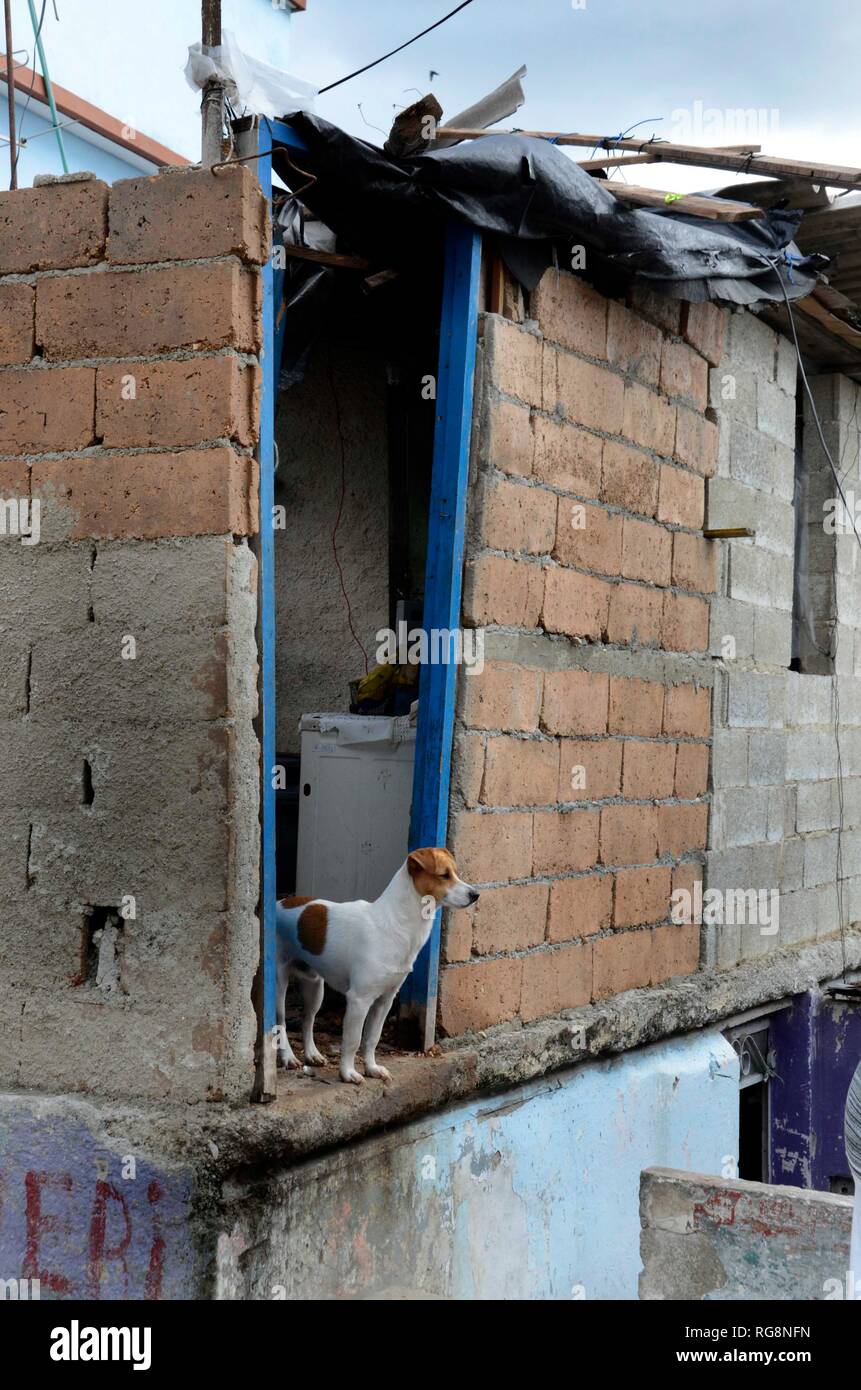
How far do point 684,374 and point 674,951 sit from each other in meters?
2.52

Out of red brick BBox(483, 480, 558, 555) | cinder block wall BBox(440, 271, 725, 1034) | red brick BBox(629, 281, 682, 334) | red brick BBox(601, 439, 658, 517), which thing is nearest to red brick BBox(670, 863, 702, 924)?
cinder block wall BBox(440, 271, 725, 1034)

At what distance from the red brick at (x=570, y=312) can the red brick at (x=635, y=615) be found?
96 centimetres

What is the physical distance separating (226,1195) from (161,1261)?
250mm

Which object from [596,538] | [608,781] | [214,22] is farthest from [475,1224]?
[214,22]

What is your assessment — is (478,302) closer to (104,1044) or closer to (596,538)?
(596,538)

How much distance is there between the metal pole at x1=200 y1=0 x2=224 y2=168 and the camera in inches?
163

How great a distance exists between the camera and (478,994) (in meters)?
4.89

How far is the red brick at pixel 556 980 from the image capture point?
17.0ft

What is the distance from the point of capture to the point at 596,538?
5.57m

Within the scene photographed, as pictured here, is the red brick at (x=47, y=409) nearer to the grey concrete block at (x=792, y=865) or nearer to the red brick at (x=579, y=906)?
the red brick at (x=579, y=906)

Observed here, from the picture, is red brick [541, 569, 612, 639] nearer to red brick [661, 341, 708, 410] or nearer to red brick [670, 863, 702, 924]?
red brick [661, 341, 708, 410]

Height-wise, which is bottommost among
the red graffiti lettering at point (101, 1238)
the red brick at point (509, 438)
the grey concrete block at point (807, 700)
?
the red graffiti lettering at point (101, 1238)

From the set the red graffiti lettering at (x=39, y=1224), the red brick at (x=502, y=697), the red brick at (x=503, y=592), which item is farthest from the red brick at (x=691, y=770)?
the red graffiti lettering at (x=39, y=1224)

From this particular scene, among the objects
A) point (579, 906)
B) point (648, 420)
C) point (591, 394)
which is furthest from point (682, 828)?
point (591, 394)
